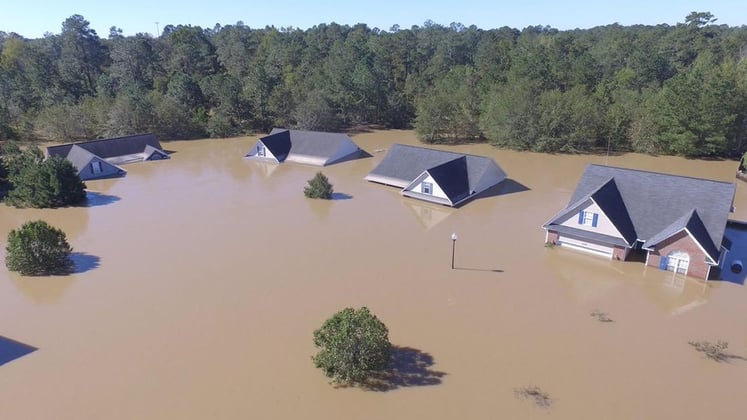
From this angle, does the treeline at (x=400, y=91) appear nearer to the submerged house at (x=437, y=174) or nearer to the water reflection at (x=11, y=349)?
the submerged house at (x=437, y=174)

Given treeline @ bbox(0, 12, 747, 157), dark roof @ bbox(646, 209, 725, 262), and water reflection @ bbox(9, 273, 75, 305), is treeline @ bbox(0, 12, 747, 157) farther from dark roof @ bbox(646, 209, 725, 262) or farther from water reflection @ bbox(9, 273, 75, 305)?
water reflection @ bbox(9, 273, 75, 305)

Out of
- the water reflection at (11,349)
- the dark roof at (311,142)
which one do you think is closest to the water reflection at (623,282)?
the water reflection at (11,349)

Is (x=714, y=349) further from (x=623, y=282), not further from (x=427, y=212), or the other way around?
(x=427, y=212)

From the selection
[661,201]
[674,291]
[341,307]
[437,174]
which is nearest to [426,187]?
[437,174]

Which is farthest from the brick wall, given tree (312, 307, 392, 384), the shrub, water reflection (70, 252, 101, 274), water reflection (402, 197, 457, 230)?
water reflection (70, 252, 101, 274)

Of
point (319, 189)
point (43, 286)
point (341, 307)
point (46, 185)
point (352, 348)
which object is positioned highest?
point (46, 185)

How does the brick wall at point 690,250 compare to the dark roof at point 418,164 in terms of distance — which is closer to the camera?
the brick wall at point 690,250
